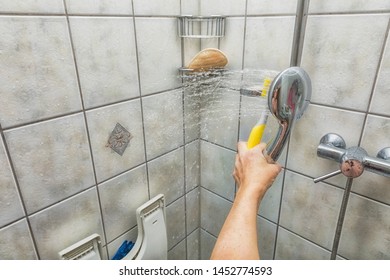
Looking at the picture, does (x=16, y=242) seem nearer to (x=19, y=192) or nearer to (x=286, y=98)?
(x=19, y=192)

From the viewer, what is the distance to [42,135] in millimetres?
533

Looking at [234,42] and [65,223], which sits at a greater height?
[234,42]

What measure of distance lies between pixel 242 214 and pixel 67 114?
411 millimetres

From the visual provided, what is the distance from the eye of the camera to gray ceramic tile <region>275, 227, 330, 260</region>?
2.43ft

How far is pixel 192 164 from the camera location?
3.07 feet

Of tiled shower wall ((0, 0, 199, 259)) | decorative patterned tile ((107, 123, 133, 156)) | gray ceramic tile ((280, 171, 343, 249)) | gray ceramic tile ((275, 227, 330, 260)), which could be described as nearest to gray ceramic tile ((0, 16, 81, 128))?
tiled shower wall ((0, 0, 199, 259))

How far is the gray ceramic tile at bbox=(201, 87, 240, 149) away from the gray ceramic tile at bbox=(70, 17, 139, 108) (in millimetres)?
267

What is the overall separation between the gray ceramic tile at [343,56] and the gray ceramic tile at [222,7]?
190mm

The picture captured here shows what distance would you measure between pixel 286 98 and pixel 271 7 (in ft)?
0.82

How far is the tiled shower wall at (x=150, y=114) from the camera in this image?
1.65ft

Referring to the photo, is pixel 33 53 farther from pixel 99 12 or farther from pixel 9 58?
pixel 99 12

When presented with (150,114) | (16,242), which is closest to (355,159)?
(150,114)

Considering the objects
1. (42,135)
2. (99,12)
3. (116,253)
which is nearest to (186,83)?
(99,12)

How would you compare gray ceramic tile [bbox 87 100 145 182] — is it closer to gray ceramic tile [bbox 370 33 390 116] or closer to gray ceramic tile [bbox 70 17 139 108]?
gray ceramic tile [bbox 70 17 139 108]
